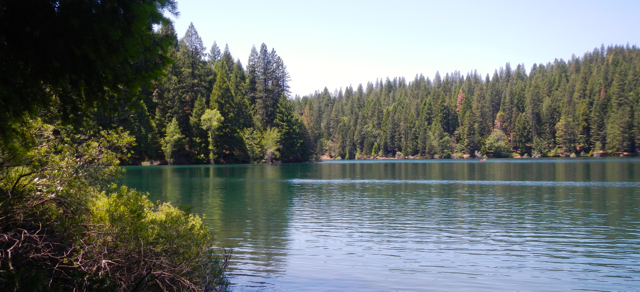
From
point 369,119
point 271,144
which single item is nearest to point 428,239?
point 271,144

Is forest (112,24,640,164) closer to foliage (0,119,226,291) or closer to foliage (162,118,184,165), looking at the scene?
foliage (162,118,184,165)

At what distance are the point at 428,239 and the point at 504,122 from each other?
5469 inches

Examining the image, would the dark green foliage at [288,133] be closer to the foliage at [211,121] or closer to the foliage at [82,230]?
the foliage at [211,121]

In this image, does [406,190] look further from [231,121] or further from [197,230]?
[231,121]

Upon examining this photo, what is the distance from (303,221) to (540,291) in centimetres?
1273

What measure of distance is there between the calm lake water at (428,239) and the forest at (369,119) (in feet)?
99.6

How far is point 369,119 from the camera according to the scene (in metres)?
169

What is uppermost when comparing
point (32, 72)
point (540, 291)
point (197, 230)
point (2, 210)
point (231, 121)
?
point (231, 121)

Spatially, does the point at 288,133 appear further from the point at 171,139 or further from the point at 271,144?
the point at 171,139

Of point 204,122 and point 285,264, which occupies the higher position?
point 204,122

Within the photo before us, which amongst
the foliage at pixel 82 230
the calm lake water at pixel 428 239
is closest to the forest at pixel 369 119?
the calm lake water at pixel 428 239

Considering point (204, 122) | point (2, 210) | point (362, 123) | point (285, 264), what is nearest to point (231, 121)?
point (204, 122)

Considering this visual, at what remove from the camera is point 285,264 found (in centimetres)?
1388

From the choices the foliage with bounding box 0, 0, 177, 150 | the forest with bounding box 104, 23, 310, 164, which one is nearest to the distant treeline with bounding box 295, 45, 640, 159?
the forest with bounding box 104, 23, 310, 164
